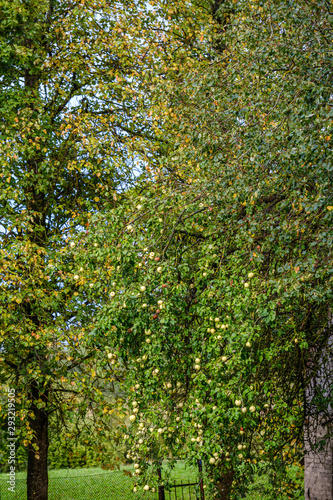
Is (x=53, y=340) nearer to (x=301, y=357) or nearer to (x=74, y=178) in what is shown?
(x=74, y=178)

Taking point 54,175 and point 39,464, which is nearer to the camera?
point 39,464

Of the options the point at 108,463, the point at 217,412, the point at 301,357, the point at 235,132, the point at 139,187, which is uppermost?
the point at 139,187

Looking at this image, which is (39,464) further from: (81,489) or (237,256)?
(237,256)

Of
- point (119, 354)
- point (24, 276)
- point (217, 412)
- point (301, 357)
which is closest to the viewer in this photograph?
point (217, 412)

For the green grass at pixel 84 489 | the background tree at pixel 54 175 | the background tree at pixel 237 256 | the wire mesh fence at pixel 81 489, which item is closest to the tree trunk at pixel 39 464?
the background tree at pixel 54 175

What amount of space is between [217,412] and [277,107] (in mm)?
2891

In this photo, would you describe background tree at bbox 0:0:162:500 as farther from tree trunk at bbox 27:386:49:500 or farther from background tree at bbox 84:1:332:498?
background tree at bbox 84:1:332:498

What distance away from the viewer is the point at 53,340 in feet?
25.5

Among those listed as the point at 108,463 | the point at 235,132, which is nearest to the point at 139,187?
the point at 235,132

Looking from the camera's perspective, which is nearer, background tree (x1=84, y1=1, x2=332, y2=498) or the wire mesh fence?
background tree (x1=84, y1=1, x2=332, y2=498)

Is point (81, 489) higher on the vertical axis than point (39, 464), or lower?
lower

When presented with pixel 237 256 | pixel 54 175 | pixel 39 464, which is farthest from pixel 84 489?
pixel 237 256

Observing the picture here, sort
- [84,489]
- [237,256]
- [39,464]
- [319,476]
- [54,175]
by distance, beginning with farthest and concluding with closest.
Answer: [84,489], [54,175], [39,464], [319,476], [237,256]

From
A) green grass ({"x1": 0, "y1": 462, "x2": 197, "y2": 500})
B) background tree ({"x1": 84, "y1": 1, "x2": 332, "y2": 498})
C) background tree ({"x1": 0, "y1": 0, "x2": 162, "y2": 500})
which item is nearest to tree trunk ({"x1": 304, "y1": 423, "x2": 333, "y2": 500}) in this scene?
background tree ({"x1": 84, "y1": 1, "x2": 332, "y2": 498})
